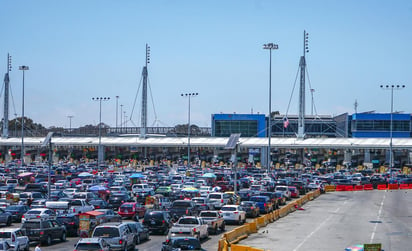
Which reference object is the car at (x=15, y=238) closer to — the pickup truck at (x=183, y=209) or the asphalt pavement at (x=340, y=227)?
the asphalt pavement at (x=340, y=227)

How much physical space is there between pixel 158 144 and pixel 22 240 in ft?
289

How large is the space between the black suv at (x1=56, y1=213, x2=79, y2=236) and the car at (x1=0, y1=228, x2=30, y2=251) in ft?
19.9

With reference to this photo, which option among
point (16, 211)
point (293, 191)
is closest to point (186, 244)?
point (16, 211)

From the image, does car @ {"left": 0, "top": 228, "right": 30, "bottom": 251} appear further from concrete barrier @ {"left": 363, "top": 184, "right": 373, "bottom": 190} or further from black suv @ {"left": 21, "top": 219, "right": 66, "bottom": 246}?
concrete barrier @ {"left": 363, "top": 184, "right": 373, "bottom": 190}

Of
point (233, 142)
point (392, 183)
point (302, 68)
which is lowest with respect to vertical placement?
point (392, 183)

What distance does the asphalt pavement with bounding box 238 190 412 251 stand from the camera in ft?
102

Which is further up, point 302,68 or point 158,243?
point 302,68

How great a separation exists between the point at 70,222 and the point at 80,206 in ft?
21.5

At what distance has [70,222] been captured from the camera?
3378 cm

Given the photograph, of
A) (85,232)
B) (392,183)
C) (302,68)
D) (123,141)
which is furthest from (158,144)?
(85,232)

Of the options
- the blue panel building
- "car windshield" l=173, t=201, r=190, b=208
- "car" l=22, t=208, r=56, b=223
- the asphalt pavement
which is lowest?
the asphalt pavement

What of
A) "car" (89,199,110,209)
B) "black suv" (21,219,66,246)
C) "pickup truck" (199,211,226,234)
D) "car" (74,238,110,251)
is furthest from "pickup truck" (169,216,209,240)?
"car" (89,199,110,209)

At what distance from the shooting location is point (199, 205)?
4106 centimetres

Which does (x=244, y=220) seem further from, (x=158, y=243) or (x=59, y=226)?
(x=59, y=226)
